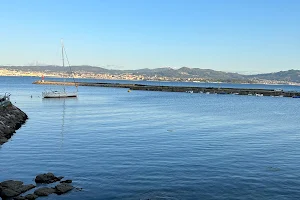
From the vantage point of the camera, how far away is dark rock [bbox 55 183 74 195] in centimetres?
2263

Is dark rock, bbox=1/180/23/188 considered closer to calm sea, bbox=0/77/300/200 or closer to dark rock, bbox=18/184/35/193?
dark rock, bbox=18/184/35/193

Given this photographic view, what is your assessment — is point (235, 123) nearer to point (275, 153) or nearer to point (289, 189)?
point (275, 153)

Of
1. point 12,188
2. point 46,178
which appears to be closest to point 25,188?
point 12,188

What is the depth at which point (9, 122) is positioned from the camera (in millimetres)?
51938

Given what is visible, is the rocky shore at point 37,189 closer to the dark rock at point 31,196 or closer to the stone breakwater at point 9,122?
the dark rock at point 31,196

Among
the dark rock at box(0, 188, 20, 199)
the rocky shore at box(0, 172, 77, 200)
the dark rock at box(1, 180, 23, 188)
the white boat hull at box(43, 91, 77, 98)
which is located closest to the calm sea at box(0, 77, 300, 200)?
the rocky shore at box(0, 172, 77, 200)

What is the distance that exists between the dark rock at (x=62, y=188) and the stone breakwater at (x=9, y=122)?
1922 centimetres

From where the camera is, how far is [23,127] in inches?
2079

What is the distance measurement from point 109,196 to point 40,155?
45.8 ft

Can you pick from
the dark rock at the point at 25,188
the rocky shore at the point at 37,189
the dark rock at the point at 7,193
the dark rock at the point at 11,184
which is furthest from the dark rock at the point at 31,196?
the dark rock at the point at 11,184

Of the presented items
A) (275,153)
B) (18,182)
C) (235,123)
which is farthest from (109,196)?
(235,123)

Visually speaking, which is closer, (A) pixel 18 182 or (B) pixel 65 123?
(A) pixel 18 182

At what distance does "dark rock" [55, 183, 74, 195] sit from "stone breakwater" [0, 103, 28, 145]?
19.2m

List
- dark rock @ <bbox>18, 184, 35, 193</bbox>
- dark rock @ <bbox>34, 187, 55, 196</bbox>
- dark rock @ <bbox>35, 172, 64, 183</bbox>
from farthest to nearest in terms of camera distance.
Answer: dark rock @ <bbox>35, 172, 64, 183</bbox>
dark rock @ <bbox>18, 184, 35, 193</bbox>
dark rock @ <bbox>34, 187, 55, 196</bbox>
